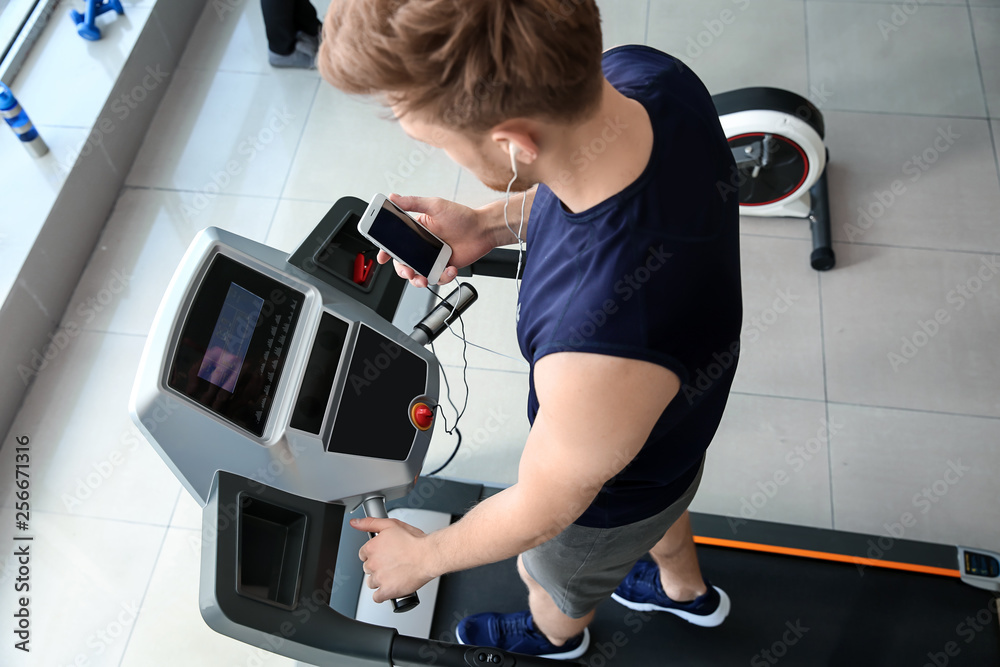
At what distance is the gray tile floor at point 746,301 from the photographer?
194 centimetres

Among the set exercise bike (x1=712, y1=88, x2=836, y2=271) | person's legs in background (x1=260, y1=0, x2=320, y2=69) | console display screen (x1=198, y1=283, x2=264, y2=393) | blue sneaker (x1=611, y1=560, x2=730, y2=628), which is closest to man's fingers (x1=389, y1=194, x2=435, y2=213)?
console display screen (x1=198, y1=283, x2=264, y2=393)

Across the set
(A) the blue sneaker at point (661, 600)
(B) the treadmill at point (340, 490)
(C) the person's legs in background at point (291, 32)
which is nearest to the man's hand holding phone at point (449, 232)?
(B) the treadmill at point (340, 490)

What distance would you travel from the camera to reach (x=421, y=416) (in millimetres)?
1222

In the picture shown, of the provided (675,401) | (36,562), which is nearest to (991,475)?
(675,401)

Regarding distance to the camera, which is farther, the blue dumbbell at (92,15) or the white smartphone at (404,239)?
the blue dumbbell at (92,15)

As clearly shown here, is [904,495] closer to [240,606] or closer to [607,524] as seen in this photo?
[607,524]

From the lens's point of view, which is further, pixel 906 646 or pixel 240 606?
pixel 906 646

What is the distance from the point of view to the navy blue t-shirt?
74 centimetres

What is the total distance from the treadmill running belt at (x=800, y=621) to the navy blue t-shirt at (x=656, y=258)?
95 cm

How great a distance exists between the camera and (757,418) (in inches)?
82.0

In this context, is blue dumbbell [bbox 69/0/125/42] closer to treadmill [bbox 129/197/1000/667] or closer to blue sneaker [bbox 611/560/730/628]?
treadmill [bbox 129/197/1000/667]

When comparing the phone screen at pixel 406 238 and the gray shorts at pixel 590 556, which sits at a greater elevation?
the phone screen at pixel 406 238

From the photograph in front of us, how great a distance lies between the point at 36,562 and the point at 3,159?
Answer: 4.23ft

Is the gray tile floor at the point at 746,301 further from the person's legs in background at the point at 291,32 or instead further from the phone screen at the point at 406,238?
the phone screen at the point at 406,238
